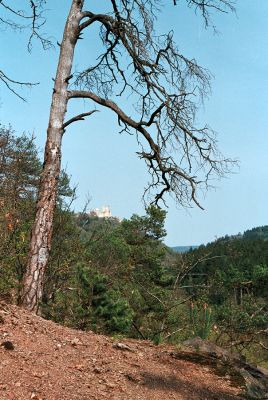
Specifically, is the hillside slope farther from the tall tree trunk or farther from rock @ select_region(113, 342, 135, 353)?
the tall tree trunk

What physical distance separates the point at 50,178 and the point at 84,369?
2732 millimetres

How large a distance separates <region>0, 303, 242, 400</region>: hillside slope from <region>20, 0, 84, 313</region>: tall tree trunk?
1.91 feet

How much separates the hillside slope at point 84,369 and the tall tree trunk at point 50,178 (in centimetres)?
58

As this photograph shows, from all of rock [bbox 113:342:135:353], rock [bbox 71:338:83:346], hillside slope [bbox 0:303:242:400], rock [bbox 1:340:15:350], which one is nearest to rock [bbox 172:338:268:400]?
hillside slope [bbox 0:303:242:400]

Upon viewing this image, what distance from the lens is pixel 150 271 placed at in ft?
74.8

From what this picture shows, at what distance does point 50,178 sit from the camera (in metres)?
5.90

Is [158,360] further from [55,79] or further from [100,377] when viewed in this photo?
[55,79]

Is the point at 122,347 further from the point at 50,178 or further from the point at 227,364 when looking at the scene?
the point at 50,178

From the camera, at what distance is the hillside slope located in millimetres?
3463

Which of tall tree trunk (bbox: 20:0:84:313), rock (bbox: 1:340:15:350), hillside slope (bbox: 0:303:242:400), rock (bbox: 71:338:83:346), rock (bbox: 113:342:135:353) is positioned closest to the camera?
hillside slope (bbox: 0:303:242:400)

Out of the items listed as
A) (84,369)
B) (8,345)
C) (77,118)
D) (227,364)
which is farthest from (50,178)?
(227,364)

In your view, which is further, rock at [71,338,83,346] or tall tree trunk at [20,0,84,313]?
tall tree trunk at [20,0,84,313]

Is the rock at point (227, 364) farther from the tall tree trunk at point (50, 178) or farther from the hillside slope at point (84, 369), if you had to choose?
the tall tree trunk at point (50, 178)

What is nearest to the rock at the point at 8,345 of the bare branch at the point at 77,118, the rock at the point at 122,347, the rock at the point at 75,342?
the rock at the point at 75,342
